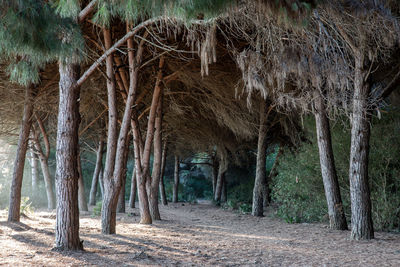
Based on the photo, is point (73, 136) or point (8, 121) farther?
point (8, 121)

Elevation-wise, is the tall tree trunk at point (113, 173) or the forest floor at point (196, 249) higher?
the tall tree trunk at point (113, 173)

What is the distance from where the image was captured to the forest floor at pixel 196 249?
15.6 ft

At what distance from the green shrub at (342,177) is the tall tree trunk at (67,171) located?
15.6 feet

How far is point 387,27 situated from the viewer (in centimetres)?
588

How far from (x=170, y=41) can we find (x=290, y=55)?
3.55 meters

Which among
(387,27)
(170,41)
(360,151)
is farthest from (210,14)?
(170,41)

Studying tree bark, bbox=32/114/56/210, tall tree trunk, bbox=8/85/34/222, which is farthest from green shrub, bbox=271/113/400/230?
tree bark, bbox=32/114/56/210

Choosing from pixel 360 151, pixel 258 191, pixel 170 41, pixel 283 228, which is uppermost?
pixel 170 41

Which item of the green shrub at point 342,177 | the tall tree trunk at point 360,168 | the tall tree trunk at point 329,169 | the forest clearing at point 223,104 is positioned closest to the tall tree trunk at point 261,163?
the forest clearing at point 223,104

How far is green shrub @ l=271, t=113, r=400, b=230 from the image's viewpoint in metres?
8.33

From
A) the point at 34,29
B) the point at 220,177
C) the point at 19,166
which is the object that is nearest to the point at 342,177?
the point at 19,166

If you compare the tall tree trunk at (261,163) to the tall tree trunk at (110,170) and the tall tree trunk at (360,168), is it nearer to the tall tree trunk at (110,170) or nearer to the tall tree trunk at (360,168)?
the tall tree trunk at (360,168)

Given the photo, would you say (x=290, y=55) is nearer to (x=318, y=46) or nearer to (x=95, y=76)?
(x=318, y=46)

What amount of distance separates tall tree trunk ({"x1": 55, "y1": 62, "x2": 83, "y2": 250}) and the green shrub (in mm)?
4764
